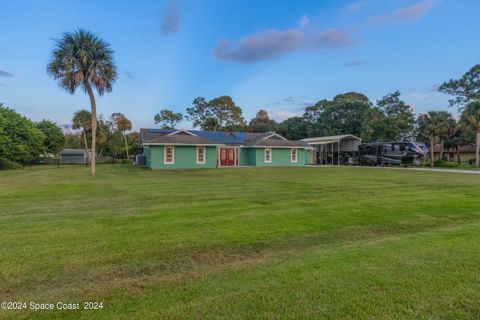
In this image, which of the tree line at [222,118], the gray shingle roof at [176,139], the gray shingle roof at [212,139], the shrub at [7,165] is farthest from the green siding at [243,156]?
the shrub at [7,165]

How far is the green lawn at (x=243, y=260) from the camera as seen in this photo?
304cm

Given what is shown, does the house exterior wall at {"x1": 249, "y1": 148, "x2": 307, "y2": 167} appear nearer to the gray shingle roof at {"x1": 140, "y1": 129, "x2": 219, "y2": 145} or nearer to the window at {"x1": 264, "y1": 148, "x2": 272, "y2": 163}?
the window at {"x1": 264, "y1": 148, "x2": 272, "y2": 163}

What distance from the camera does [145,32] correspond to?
2059cm

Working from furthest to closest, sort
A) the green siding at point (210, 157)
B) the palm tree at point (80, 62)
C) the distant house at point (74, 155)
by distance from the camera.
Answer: the distant house at point (74, 155), the green siding at point (210, 157), the palm tree at point (80, 62)

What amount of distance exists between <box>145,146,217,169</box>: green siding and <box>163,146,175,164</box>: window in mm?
249

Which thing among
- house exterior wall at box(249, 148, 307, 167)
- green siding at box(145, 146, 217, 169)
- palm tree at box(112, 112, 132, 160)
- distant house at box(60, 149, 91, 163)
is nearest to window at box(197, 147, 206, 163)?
green siding at box(145, 146, 217, 169)

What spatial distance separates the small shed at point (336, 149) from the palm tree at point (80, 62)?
28.5 meters

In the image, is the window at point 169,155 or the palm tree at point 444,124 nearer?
the window at point 169,155

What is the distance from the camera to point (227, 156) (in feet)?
108

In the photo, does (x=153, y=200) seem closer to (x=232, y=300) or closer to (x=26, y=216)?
(x=26, y=216)

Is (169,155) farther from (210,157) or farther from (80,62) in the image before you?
(80,62)

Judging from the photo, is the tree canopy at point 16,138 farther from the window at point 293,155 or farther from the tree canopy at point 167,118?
the window at point 293,155

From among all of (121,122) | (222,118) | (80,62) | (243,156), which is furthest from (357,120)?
(80,62)

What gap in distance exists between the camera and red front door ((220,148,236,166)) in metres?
32.7
